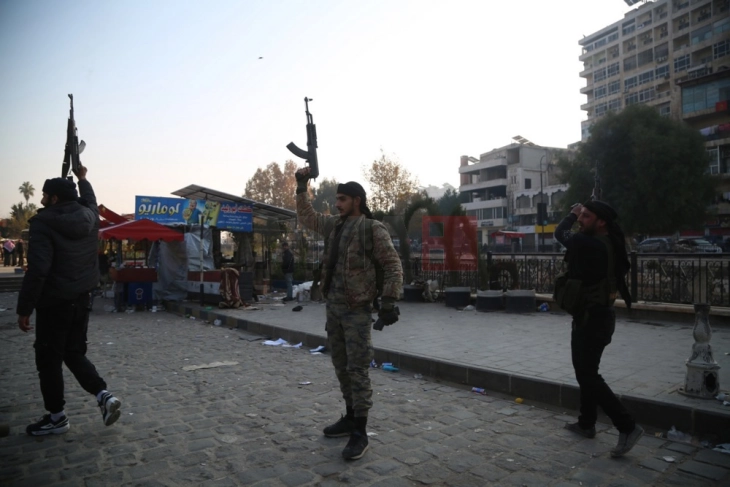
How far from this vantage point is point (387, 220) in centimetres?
1466

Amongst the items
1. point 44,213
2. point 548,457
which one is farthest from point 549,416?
point 44,213

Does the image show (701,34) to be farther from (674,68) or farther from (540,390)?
(540,390)

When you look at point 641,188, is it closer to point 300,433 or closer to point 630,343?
point 630,343

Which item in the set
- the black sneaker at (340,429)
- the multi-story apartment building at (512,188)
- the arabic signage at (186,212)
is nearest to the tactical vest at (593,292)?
the black sneaker at (340,429)

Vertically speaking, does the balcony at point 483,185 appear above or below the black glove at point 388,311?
above

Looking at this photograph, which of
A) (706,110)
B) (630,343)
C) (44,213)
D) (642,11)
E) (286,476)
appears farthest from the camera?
(642,11)

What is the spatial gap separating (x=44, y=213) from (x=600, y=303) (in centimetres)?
436

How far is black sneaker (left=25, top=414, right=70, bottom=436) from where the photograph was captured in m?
3.82

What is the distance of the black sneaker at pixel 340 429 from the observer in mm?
3838

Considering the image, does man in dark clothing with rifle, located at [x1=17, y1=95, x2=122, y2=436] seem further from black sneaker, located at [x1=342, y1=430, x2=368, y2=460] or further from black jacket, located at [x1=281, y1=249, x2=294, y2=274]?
black jacket, located at [x1=281, y1=249, x2=294, y2=274]

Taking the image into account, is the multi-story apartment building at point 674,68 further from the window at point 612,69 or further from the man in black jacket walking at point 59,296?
the man in black jacket walking at point 59,296

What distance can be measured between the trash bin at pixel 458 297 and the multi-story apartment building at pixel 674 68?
32869 mm

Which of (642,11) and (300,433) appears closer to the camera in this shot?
(300,433)

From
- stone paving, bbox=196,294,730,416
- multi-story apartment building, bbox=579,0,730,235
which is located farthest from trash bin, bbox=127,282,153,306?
multi-story apartment building, bbox=579,0,730,235
